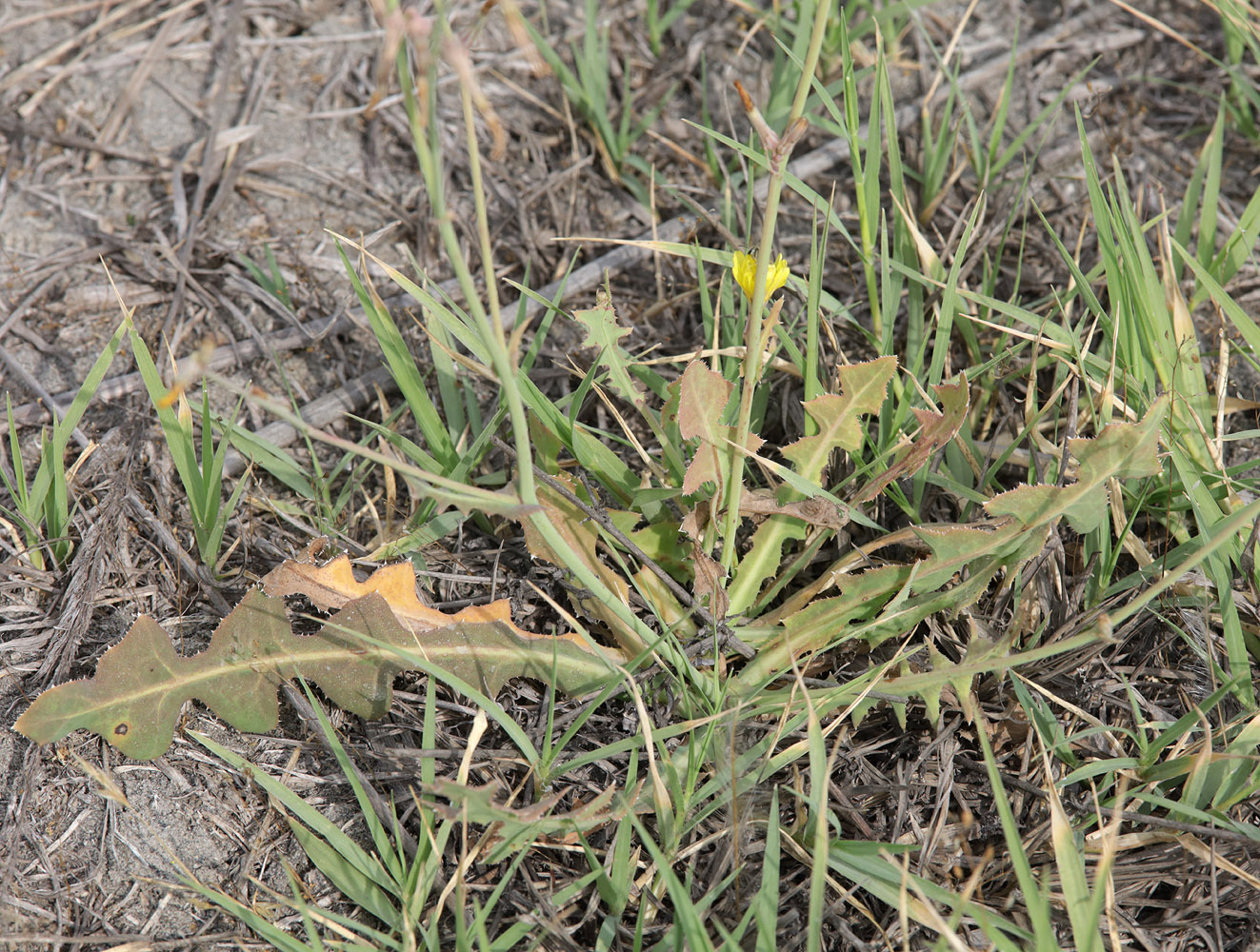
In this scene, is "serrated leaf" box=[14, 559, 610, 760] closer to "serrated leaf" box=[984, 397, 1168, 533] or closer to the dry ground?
the dry ground

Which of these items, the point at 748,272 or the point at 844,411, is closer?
the point at 748,272

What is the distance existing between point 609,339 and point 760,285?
1.80 ft

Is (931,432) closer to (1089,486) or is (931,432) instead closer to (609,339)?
(1089,486)

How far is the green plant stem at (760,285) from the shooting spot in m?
1.19

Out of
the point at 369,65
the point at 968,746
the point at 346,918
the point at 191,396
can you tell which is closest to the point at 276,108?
the point at 369,65

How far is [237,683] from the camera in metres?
1.66

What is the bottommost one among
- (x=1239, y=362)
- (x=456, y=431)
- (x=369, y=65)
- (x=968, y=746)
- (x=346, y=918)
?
(x=346, y=918)

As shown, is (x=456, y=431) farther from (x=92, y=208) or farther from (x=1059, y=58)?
(x=1059, y=58)

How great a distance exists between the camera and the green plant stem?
1.19 m

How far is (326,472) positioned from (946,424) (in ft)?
4.51

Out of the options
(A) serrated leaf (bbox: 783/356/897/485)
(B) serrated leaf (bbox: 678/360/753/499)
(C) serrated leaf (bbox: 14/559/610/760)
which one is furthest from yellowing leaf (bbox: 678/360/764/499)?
(C) serrated leaf (bbox: 14/559/610/760)

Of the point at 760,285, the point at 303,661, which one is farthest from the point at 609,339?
the point at 303,661

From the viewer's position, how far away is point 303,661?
1673 mm

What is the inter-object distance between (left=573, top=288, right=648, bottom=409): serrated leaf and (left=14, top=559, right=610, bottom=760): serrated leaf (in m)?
0.49
